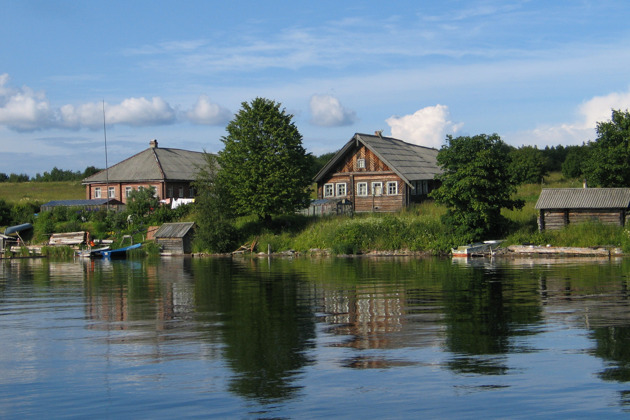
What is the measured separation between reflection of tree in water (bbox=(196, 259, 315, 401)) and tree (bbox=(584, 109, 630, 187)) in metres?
23.7

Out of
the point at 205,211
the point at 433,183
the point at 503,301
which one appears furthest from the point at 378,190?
the point at 503,301

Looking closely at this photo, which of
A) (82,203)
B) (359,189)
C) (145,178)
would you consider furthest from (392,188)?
(82,203)

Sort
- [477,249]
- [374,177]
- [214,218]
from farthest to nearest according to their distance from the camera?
[374,177] → [214,218] → [477,249]

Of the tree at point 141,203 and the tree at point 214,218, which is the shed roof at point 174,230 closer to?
the tree at point 214,218

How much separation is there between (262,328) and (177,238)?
39.6m

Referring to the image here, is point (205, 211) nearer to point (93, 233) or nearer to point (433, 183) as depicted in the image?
point (93, 233)

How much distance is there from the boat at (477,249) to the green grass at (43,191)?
56.5 m

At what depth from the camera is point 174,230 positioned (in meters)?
56.4

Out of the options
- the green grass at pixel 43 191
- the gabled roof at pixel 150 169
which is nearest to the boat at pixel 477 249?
the gabled roof at pixel 150 169

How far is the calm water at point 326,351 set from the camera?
1099 centimetres

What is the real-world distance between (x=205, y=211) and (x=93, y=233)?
13.8 m

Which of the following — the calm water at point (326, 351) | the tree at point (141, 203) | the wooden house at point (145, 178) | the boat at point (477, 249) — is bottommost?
the calm water at point (326, 351)

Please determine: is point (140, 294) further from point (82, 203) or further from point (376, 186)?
point (82, 203)

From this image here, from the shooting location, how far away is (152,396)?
11.6 meters
